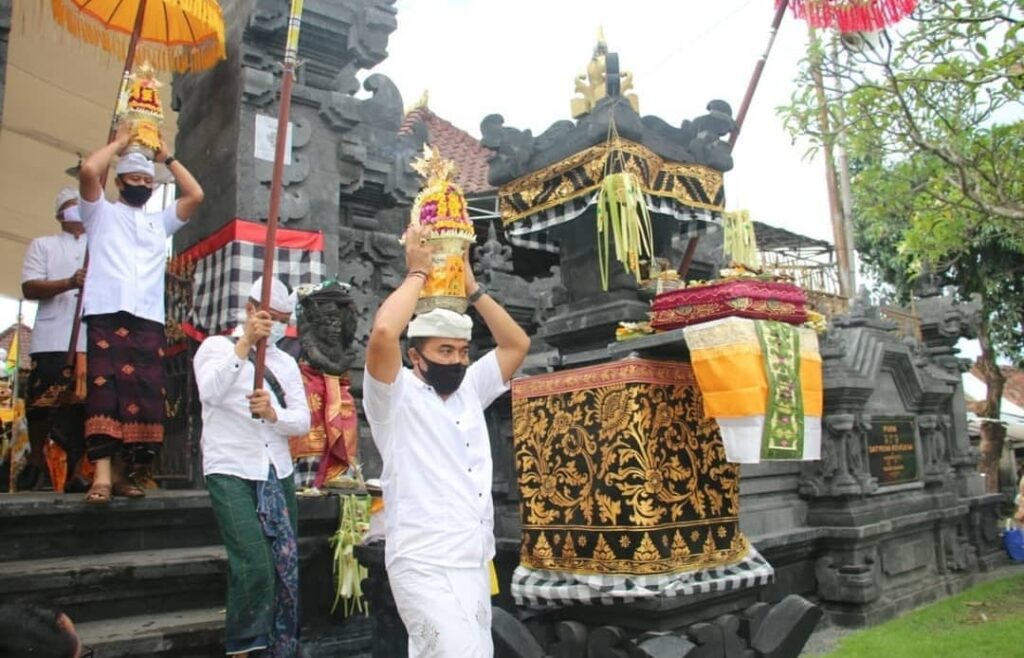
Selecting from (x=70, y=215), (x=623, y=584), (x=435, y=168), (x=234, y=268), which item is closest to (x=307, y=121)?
(x=234, y=268)

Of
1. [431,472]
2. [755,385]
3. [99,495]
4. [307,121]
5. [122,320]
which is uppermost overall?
[307,121]

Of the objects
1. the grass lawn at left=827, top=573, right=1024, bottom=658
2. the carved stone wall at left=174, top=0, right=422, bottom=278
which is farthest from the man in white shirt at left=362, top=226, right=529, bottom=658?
the grass lawn at left=827, top=573, right=1024, bottom=658

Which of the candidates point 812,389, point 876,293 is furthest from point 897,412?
point 876,293

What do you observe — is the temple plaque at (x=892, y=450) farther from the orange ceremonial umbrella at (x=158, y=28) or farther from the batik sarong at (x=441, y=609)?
the orange ceremonial umbrella at (x=158, y=28)

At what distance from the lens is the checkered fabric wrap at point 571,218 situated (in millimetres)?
5047

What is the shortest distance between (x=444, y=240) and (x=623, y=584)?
2.09m

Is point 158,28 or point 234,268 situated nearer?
point 234,268

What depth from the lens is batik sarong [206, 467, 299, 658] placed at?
4035mm

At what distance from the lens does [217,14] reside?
23.1ft

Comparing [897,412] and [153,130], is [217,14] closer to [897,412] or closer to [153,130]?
[153,130]

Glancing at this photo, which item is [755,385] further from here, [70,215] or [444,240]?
[70,215]

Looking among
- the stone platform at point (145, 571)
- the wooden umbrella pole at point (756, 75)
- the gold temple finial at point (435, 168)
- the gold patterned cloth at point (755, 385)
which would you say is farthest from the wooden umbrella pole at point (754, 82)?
the stone platform at point (145, 571)

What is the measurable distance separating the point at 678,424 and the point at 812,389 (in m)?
0.78

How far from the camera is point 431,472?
3.41 m
